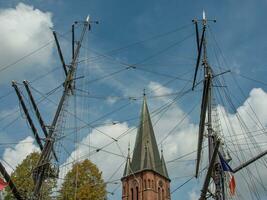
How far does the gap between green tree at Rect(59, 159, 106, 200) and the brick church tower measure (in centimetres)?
2822

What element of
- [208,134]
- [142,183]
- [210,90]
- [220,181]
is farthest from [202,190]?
[142,183]

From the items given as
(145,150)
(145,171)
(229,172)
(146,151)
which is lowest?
(229,172)

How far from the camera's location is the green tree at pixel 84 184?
137ft

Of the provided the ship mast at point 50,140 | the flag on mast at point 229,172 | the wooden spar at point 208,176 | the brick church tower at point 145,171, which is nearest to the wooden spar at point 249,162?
the flag on mast at point 229,172

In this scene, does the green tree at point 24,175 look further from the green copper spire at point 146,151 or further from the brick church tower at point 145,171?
the green copper spire at point 146,151

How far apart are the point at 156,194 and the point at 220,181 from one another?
4953 centimetres

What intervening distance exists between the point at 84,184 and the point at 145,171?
31283 mm

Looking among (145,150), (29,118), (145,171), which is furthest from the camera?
(145,150)

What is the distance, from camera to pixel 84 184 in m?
44.0

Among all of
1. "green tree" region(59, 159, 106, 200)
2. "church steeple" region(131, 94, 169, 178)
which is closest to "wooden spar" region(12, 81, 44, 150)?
"green tree" region(59, 159, 106, 200)

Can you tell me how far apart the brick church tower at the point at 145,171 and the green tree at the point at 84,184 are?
28.2 metres

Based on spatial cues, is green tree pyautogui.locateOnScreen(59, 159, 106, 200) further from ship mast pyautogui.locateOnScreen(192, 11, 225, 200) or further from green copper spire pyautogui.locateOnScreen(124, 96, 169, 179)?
green copper spire pyautogui.locateOnScreen(124, 96, 169, 179)

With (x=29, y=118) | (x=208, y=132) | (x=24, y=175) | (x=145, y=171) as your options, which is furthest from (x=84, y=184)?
(x=145, y=171)

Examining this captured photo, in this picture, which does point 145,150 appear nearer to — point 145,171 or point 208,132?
point 145,171
